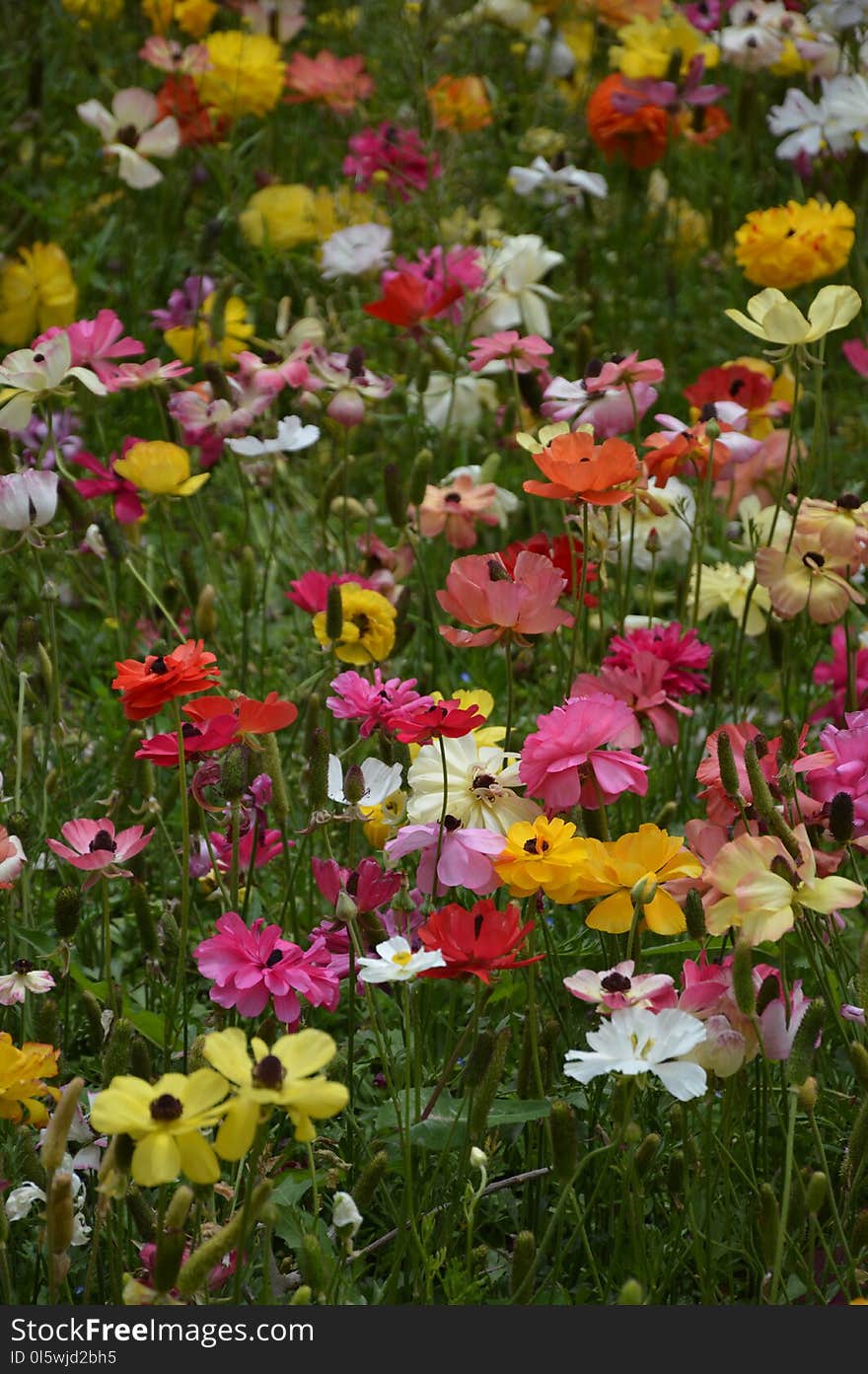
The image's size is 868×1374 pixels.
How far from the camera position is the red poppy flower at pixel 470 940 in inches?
39.8

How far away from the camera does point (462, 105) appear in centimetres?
280

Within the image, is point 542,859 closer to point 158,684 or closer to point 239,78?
point 158,684

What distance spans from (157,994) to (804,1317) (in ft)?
2.15

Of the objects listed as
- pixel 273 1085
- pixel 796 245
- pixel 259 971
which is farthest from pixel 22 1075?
pixel 796 245

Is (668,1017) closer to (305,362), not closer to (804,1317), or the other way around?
(804,1317)

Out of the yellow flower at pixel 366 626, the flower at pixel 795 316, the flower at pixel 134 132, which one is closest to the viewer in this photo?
the flower at pixel 795 316

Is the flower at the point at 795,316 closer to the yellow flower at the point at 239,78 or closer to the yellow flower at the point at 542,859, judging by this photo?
the yellow flower at the point at 542,859

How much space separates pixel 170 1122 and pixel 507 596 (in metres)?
0.48

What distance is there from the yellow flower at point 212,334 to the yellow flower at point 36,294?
25cm

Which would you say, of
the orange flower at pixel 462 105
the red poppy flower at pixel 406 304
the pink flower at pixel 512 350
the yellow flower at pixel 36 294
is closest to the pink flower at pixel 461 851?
the pink flower at pixel 512 350

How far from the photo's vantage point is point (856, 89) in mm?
2137

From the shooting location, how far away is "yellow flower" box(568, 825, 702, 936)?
1.04 meters

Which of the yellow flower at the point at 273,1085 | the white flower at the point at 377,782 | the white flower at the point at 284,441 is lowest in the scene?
the white flower at the point at 377,782

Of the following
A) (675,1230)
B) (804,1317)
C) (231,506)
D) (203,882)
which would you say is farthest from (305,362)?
(804,1317)
